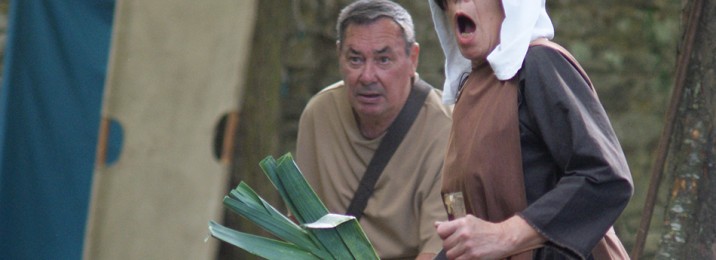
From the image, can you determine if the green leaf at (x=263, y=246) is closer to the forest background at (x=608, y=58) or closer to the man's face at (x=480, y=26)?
the man's face at (x=480, y=26)

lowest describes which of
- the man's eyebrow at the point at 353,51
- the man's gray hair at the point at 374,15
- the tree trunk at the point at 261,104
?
the tree trunk at the point at 261,104

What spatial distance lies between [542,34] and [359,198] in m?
1.63

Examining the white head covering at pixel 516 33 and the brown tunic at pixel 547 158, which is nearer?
the brown tunic at pixel 547 158

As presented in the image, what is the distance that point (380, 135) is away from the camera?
4.56m

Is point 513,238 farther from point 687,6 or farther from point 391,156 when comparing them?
point 687,6

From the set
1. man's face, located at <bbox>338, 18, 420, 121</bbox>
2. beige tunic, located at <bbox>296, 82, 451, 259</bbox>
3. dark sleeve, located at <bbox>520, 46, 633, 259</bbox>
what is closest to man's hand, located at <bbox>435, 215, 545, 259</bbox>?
dark sleeve, located at <bbox>520, 46, 633, 259</bbox>

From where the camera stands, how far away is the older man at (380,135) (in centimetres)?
440

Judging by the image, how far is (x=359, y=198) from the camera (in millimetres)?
4445

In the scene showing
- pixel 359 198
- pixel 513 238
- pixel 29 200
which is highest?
pixel 513 238

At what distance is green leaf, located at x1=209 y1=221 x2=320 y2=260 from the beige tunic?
1237mm

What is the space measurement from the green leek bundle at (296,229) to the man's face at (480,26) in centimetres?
47

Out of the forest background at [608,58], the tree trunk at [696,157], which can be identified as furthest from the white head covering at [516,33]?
the forest background at [608,58]

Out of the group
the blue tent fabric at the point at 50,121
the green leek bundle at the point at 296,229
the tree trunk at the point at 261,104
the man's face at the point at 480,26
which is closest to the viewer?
the man's face at the point at 480,26

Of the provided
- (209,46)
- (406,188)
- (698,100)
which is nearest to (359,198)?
(406,188)
